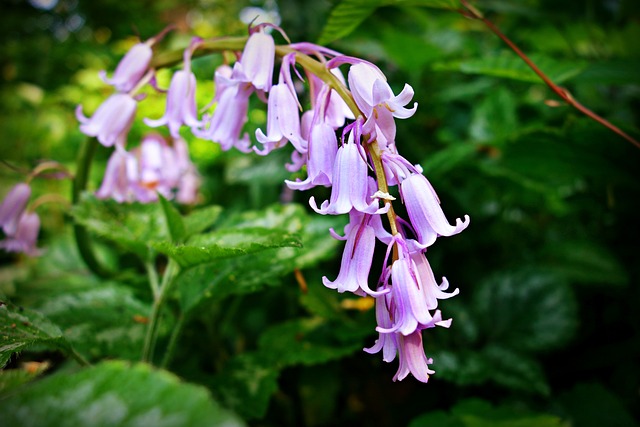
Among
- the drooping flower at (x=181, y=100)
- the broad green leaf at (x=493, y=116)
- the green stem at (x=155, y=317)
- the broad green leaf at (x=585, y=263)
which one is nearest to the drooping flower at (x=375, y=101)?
the drooping flower at (x=181, y=100)

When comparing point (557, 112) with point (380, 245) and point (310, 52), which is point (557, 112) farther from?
point (310, 52)

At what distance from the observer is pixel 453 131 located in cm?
231

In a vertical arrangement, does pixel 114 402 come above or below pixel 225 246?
above

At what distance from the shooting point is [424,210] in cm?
79

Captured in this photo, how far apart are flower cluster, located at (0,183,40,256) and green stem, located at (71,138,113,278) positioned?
0.61 feet

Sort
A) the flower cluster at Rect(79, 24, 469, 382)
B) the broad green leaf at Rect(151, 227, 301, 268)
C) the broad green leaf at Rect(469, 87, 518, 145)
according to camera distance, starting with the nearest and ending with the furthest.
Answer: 1. the flower cluster at Rect(79, 24, 469, 382)
2. the broad green leaf at Rect(151, 227, 301, 268)
3. the broad green leaf at Rect(469, 87, 518, 145)

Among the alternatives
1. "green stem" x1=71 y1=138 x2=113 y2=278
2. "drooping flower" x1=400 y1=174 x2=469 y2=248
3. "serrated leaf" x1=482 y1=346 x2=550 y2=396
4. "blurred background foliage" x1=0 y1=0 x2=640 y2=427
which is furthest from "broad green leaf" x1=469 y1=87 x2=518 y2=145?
"green stem" x1=71 y1=138 x2=113 y2=278

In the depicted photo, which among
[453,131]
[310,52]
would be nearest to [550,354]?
[453,131]

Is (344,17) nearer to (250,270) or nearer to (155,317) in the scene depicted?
(250,270)

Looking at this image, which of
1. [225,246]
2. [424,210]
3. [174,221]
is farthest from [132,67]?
[424,210]

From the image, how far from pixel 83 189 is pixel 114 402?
3.22 ft

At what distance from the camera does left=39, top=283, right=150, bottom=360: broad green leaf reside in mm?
1197

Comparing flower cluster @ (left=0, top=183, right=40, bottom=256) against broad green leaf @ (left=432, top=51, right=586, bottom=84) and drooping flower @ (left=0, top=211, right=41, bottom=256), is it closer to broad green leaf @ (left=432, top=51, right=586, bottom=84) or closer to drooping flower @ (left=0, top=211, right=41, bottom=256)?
drooping flower @ (left=0, top=211, right=41, bottom=256)

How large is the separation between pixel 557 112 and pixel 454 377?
1.23 m
